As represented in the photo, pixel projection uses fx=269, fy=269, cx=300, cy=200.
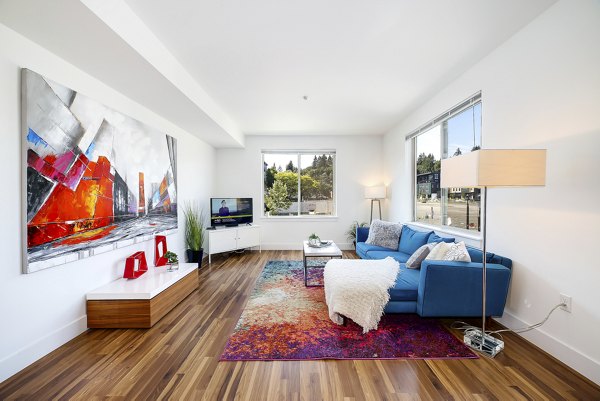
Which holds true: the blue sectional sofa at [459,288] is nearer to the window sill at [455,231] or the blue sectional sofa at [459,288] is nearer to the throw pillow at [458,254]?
the throw pillow at [458,254]

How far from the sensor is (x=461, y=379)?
6.05 feet

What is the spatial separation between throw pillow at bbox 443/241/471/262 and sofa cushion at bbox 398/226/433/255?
0.99 meters

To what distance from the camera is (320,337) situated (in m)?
2.38

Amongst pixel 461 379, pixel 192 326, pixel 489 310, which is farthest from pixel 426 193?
pixel 192 326

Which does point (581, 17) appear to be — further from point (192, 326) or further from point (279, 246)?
point (279, 246)

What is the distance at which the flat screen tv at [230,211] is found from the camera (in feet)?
17.7

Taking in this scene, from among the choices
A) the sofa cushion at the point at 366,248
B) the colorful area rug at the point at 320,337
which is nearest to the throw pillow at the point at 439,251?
the colorful area rug at the point at 320,337

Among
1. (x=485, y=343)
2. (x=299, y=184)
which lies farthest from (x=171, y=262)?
(x=299, y=184)

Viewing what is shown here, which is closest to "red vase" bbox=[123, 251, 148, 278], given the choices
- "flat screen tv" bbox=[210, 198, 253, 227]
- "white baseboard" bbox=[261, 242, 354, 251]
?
"flat screen tv" bbox=[210, 198, 253, 227]

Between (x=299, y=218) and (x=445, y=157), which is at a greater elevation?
(x=445, y=157)

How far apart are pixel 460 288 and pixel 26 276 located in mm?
3474

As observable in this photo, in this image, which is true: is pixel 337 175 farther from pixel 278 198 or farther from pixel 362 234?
pixel 362 234

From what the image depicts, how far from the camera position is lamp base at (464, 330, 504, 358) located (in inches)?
83.2

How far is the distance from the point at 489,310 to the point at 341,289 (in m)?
1.32
